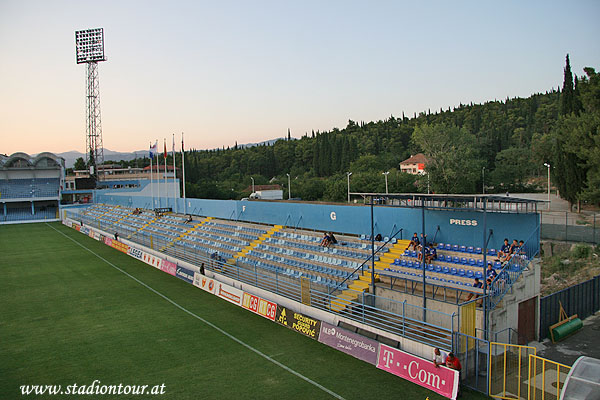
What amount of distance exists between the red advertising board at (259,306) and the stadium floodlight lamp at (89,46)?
5999 centimetres

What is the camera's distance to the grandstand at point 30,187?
62.5m

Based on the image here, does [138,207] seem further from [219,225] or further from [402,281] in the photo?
[402,281]

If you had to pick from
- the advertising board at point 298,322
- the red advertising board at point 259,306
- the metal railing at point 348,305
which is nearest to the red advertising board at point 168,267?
the metal railing at point 348,305

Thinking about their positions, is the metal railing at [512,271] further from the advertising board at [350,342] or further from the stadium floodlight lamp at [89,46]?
the stadium floodlight lamp at [89,46]

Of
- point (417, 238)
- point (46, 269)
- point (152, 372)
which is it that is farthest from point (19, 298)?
point (417, 238)

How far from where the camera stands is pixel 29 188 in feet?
215

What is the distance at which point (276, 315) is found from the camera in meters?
16.5

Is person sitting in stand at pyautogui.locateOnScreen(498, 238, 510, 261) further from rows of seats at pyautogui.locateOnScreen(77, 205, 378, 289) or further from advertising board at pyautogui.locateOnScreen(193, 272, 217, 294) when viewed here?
advertising board at pyautogui.locateOnScreen(193, 272, 217, 294)

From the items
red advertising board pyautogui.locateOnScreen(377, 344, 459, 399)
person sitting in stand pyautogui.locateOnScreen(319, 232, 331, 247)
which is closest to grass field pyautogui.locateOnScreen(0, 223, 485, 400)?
red advertising board pyautogui.locateOnScreen(377, 344, 459, 399)

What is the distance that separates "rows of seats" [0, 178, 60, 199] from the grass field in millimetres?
46375

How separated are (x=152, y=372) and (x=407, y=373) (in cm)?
699

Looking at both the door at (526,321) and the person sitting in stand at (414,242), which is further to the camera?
the person sitting in stand at (414,242)

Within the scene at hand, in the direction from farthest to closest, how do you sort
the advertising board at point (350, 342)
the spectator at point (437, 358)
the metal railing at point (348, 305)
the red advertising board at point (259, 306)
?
the red advertising board at point (259, 306) < the metal railing at point (348, 305) < the advertising board at point (350, 342) < the spectator at point (437, 358)

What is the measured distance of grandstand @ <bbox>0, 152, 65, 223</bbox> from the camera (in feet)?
205
